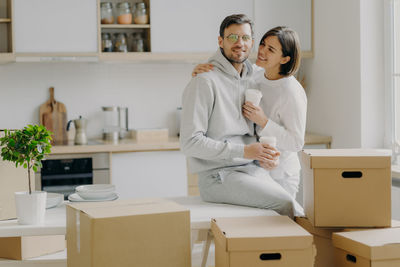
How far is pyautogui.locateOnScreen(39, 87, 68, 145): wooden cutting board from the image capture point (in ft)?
14.8

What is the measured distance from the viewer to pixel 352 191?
2178 mm

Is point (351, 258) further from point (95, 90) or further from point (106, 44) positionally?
point (95, 90)

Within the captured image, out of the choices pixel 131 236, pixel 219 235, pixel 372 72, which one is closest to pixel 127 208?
pixel 131 236

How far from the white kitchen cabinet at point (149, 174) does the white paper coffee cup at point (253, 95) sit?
169 cm

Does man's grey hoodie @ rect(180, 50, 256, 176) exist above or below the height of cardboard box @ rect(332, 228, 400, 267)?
above

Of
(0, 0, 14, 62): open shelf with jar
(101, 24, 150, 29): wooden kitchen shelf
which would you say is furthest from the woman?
(0, 0, 14, 62): open shelf with jar

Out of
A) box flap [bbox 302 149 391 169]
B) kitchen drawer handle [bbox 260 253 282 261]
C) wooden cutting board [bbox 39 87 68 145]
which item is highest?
wooden cutting board [bbox 39 87 68 145]

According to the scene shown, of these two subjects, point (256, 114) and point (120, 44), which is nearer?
point (256, 114)

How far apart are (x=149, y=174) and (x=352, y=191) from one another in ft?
7.40

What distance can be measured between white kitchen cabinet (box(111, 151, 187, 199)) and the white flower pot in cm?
194

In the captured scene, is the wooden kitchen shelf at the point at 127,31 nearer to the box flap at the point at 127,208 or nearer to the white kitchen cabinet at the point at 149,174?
the white kitchen cabinet at the point at 149,174

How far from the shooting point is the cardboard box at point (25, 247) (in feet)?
7.83

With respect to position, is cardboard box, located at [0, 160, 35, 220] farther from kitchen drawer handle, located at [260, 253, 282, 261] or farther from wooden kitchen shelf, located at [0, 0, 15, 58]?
wooden kitchen shelf, located at [0, 0, 15, 58]

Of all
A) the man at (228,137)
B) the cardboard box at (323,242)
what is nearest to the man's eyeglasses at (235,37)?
the man at (228,137)
